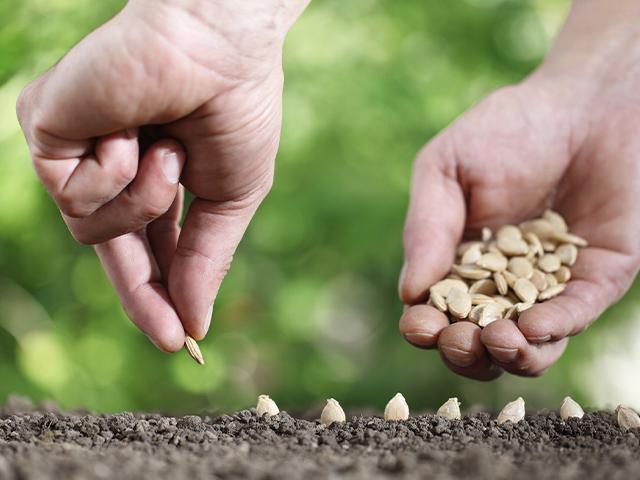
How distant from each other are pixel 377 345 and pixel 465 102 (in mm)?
908

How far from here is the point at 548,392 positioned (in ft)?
9.76

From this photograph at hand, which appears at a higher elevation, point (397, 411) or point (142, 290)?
point (142, 290)

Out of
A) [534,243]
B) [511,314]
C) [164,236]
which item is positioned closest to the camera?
[164,236]

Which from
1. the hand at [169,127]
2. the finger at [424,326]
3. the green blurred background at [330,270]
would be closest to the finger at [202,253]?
the hand at [169,127]

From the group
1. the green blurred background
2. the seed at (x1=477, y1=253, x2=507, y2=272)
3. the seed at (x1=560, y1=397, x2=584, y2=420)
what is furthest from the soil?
the green blurred background

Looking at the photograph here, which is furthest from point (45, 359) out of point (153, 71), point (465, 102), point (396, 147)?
point (153, 71)

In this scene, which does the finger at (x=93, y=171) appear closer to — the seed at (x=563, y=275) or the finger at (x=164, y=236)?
the finger at (x=164, y=236)

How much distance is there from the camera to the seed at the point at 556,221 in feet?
5.92

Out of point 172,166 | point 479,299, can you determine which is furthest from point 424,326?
point 172,166

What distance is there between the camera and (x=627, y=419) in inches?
50.6

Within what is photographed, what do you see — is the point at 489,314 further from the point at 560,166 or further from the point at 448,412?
the point at 560,166

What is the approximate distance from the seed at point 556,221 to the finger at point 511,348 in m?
0.41

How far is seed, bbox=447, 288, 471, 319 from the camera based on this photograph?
149 cm

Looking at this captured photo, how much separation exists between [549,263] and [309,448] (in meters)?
0.79
